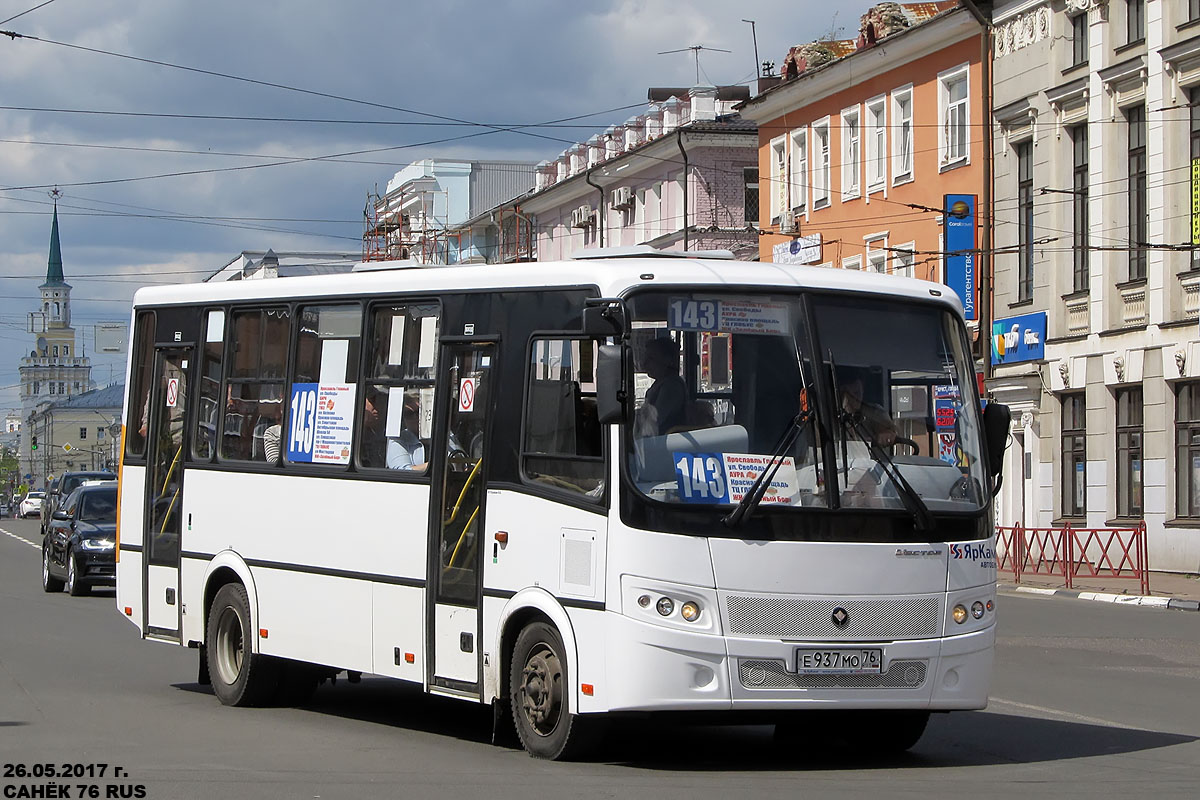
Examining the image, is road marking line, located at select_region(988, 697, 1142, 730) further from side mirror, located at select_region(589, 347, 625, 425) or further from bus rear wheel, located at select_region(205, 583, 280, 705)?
bus rear wheel, located at select_region(205, 583, 280, 705)

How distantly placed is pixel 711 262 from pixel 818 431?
1.33 metres

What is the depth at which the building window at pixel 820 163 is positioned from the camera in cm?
4928

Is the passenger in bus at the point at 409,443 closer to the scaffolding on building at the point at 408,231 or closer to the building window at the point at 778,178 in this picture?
the building window at the point at 778,178

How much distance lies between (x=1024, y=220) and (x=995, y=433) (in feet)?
98.4

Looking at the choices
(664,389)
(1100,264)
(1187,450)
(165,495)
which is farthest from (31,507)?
(664,389)

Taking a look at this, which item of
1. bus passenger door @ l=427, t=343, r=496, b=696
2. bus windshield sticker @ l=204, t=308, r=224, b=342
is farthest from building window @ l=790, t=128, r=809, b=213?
bus passenger door @ l=427, t=343, r=496, b=696

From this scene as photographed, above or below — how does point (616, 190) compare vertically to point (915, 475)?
above

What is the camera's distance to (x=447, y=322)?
11945 mm

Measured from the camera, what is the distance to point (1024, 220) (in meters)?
40.1

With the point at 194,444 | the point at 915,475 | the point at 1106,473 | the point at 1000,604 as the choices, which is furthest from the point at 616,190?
the point at 915,475

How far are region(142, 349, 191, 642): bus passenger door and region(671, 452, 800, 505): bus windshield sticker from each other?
5.82m

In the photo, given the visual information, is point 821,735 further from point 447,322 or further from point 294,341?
point 294,341

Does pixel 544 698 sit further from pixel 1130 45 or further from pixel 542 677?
pixel 1130 45

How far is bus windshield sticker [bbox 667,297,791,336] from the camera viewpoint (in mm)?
10531
